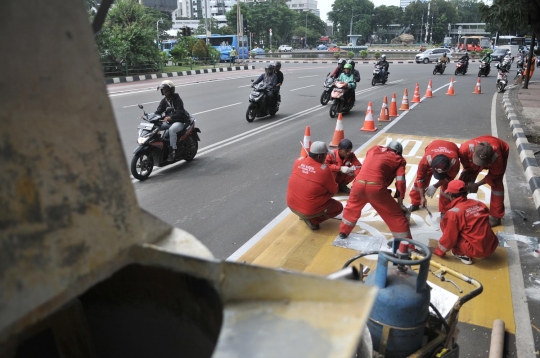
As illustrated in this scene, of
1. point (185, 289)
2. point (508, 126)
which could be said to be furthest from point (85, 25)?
point (508, 126)

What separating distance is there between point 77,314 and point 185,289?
476mm

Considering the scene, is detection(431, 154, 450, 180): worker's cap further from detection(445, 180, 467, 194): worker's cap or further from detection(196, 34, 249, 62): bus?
detection(196, 34, 249, 62): bus

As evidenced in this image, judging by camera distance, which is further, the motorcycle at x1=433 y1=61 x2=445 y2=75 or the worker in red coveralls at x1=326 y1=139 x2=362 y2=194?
the motorcycle at x1=433 y1=61 x2=445 y2=75

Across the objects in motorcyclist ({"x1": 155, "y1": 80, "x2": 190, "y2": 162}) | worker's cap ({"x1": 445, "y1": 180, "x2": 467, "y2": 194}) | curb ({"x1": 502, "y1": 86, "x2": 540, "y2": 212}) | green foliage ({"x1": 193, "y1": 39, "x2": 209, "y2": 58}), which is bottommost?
curb ({"x1": 502, "y1": 86, "x2": 540, "y2": 212})

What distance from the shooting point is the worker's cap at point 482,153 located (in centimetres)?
466

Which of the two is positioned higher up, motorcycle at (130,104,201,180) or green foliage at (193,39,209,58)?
green foliage at (193,39,209,58)

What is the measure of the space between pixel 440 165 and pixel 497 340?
80.2 inches

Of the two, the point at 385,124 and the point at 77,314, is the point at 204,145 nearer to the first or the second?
the point at 385,124

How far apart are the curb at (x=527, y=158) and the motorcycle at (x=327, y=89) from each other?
515 cm

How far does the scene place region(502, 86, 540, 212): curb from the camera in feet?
20.7

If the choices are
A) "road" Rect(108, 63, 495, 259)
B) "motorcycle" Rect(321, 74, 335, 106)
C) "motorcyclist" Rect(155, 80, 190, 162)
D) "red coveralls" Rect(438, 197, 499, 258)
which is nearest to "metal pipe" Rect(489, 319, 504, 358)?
"red coveralls" Rect(438, 197, 499, 258)

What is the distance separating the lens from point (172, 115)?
731 cm

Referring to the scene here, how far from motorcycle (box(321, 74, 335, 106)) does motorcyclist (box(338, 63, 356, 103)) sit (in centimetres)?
80

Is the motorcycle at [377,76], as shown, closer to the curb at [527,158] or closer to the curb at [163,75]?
the curb at [527,158]
